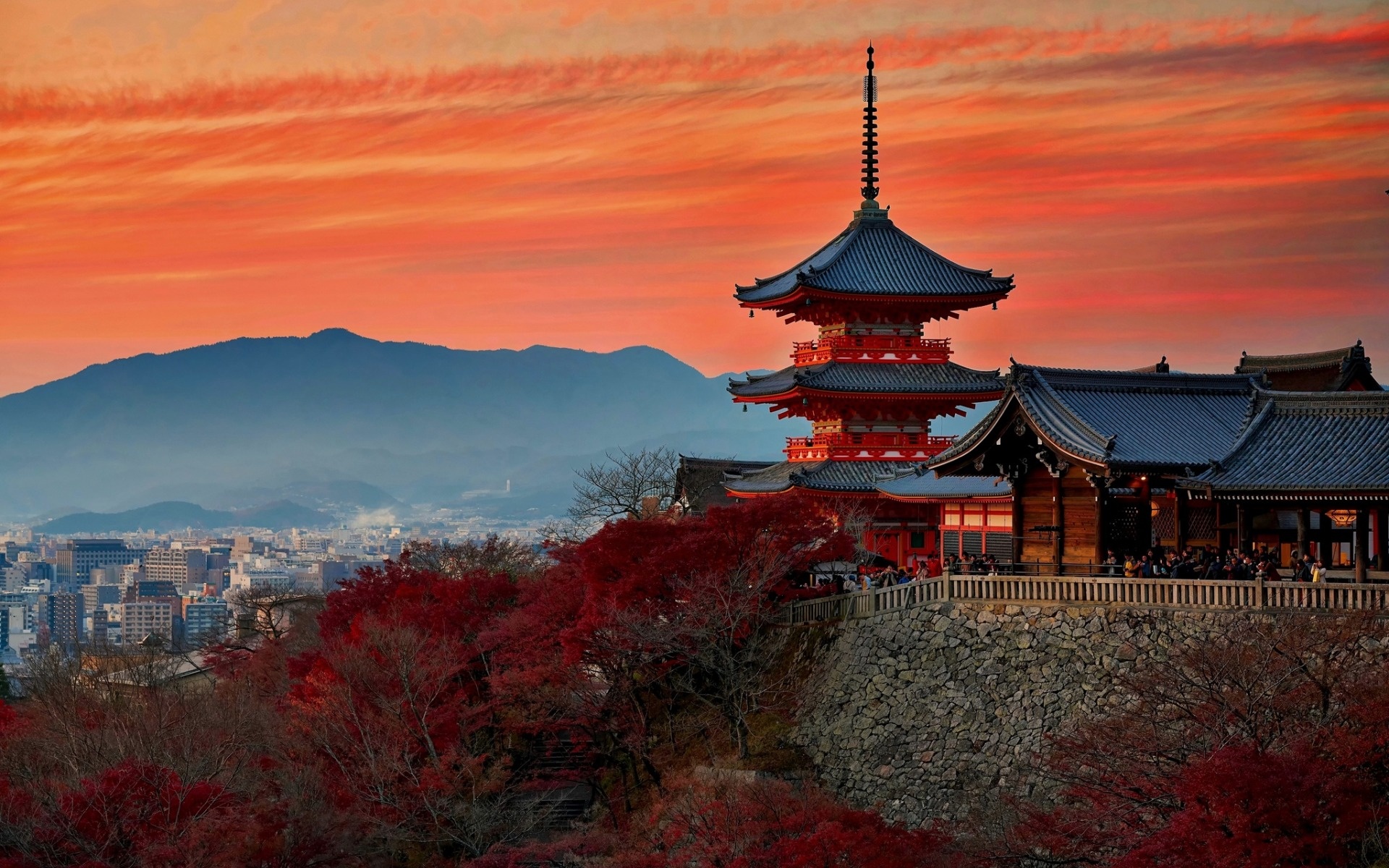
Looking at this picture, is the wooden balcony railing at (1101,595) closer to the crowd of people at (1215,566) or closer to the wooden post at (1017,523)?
the crowd of people at (1215,566)

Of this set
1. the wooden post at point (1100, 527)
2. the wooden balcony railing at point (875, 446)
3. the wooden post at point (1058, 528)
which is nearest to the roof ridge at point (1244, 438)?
the wooden post at point (1100, 527)

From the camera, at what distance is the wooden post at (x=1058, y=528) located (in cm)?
3216

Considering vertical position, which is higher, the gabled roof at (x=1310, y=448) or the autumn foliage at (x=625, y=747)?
the gabled roof at (x=1310, y=448)

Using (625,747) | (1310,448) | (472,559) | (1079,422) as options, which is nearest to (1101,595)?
(1079,422)

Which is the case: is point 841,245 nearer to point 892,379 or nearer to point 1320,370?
point 892,379

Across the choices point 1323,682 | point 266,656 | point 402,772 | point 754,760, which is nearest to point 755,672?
point 754,760

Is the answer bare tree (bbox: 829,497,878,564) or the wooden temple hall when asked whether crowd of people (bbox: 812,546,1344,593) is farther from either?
bare tree (bbox: 829,497,878,564)

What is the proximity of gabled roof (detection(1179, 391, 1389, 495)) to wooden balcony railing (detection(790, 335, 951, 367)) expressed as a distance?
678 inches

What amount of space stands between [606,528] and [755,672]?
4251 millimetres

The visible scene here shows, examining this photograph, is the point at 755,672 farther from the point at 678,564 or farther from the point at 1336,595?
the point at 1336,595

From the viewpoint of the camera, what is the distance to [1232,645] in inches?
995

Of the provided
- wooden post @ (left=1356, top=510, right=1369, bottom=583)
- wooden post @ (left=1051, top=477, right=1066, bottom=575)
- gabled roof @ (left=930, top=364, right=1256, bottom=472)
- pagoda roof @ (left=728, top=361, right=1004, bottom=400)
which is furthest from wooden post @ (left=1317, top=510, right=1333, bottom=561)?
pagoda roof @ (left=728, top=361, right=1004, bottom=400)

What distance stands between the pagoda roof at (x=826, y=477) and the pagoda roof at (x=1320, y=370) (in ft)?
31.6

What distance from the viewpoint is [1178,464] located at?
31.1 m
